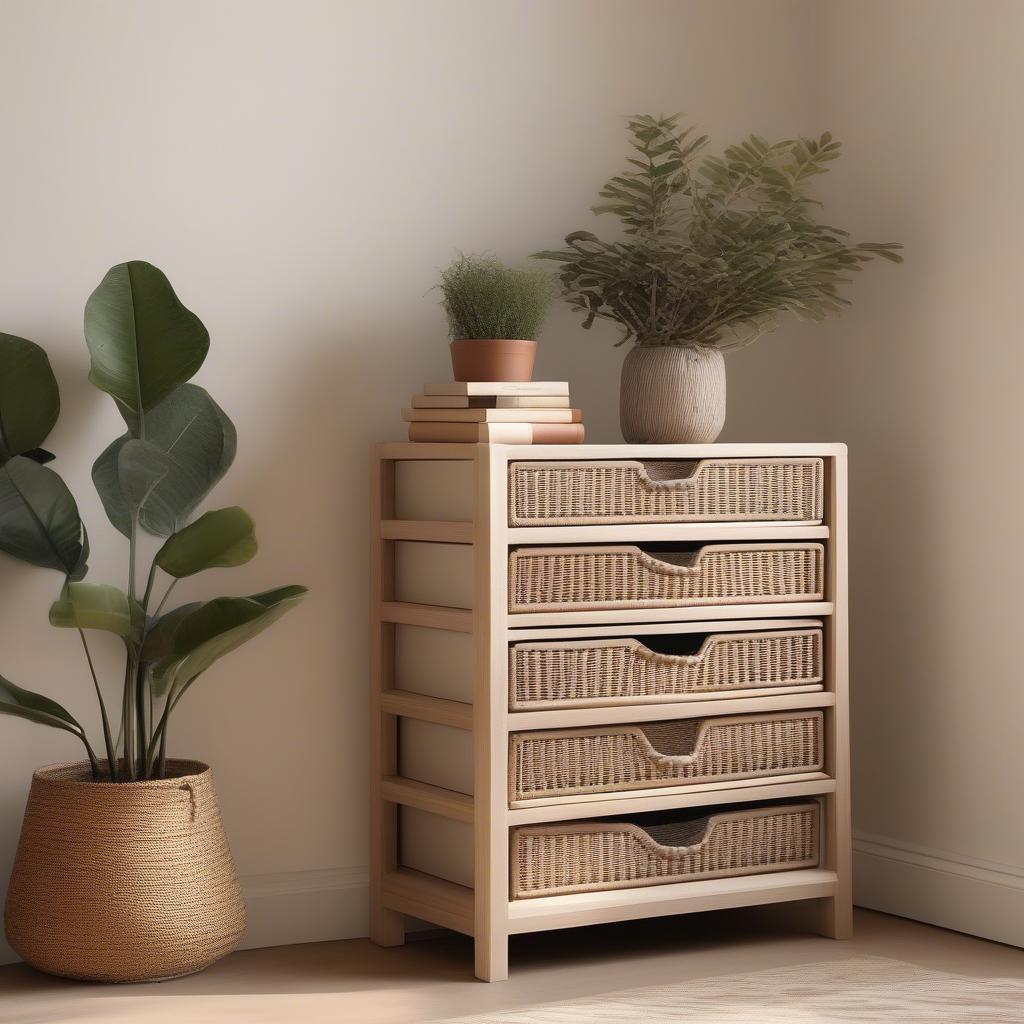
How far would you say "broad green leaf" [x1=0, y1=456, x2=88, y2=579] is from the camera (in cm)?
251

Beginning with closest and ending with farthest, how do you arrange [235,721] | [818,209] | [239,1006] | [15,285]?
[239,1006]
[15,285]
[235,721]
[818,209]

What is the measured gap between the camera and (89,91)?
2.73m

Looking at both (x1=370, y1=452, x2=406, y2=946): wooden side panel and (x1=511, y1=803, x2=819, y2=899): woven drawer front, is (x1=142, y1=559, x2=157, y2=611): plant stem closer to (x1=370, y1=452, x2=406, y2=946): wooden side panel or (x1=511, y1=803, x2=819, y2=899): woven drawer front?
(x1=370, y1=452, x2=406, y2=946): wooden side panel

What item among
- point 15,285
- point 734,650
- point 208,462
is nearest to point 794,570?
point 734,650

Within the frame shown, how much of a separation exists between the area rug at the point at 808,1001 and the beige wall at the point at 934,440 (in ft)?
1.13

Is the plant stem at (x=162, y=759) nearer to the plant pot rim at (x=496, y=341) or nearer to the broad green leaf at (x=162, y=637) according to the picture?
the broad green leaf at (x=162, y=637)

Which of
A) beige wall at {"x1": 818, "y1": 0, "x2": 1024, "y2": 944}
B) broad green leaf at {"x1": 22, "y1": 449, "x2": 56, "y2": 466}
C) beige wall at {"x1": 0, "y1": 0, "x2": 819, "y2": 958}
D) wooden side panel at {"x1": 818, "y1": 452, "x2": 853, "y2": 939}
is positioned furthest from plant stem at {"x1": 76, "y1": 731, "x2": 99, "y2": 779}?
beige wall at {"x1": 818, "y1": 0, "x2": 1024, "y2": 944}

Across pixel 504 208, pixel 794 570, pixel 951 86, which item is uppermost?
pixel 951 86

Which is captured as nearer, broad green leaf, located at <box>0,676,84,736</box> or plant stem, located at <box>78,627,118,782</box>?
broad green leaf, located at <box>0,676,84,736</box>

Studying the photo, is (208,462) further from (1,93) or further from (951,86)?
(951,86)

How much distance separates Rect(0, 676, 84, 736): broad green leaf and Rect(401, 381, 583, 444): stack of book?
0.81m

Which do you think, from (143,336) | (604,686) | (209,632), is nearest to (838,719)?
(604,686)

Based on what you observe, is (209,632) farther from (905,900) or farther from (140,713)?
(905,900)

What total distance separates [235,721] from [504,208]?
116 cm
